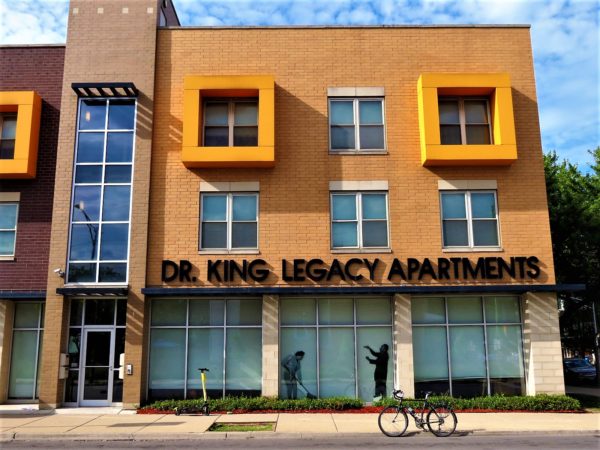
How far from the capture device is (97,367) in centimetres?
1756

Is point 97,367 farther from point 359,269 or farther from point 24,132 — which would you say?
point 359,269

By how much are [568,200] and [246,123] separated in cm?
1676

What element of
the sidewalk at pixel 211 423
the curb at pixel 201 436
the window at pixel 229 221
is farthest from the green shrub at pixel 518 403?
the window at pixel 229 221

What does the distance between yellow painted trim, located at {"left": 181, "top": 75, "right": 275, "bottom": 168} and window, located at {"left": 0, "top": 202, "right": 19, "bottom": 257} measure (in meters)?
6.28

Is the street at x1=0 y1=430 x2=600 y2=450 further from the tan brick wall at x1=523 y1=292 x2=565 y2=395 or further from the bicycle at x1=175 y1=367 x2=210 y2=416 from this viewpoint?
the tan brick wall at x1=523 y1=292 x2=565 y2=395

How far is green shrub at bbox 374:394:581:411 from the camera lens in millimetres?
16312

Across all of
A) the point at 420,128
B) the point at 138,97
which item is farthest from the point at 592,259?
the point at 138,97

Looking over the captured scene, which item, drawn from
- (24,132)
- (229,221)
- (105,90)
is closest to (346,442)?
(229,221)

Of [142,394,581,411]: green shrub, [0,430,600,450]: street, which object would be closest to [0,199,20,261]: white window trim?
[142,394,581,411]: green shrub

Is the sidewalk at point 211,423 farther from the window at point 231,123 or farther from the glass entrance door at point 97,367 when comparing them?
the window at point 231,123

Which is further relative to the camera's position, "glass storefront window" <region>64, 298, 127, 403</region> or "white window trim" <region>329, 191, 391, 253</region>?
"white window trim" <region>329, 191, 391, 253</region>

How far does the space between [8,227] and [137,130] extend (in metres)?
5.55

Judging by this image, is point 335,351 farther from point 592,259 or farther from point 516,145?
point 592,259

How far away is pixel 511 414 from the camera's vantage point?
1573 cm
